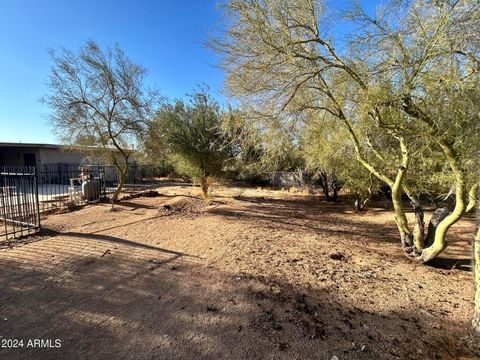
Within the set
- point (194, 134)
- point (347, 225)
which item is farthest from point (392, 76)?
point (194, 134)

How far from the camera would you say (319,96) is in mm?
5867

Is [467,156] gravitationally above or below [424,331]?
above

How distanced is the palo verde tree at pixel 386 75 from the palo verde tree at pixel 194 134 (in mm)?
5494

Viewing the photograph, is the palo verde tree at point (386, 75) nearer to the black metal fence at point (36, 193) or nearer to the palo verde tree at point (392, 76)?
the palo verde tree at point (392, 76)

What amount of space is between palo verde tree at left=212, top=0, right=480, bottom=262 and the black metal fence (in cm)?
618

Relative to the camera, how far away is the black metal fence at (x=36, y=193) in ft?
22.2

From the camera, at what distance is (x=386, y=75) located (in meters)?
4.16

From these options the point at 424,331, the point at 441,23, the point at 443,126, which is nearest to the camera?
the point at 424,331

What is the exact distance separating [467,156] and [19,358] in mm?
5684

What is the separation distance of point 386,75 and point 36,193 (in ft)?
26.9

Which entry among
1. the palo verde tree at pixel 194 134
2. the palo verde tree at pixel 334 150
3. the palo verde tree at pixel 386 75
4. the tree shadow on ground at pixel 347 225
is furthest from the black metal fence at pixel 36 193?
the palo verde tree at pixel 334 150

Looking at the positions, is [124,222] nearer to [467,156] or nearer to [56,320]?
[56,320]

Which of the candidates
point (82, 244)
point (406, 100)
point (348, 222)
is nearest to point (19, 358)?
point (82, 244)

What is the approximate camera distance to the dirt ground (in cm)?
259
